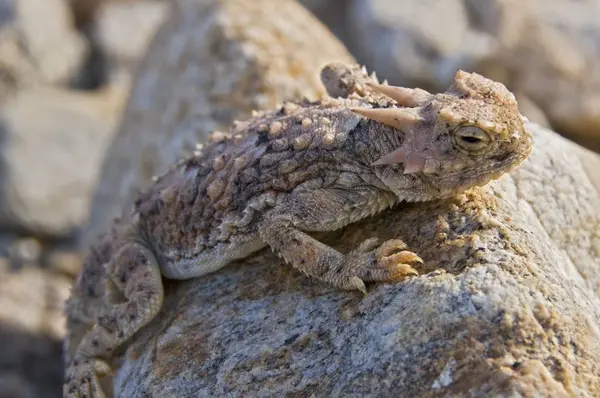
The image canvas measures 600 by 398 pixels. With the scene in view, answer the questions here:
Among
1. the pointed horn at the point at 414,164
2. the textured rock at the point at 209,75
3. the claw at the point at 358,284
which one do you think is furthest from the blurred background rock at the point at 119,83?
the pointed horn at the point at 414,164

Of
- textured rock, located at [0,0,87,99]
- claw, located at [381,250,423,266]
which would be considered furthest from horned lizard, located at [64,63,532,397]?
textured rock, located at [0,0,87,99]

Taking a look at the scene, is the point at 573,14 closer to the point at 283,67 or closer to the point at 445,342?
the point at 283,67

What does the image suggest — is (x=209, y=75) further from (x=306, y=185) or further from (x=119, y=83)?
(x=119, y=83)

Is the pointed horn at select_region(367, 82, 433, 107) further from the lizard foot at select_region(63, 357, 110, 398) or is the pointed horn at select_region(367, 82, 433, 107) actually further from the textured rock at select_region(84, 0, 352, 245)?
the lizard foot at select_region(63, 357, 110, 398)

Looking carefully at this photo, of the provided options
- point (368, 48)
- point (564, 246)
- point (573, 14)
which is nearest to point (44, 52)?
point (368, 48)

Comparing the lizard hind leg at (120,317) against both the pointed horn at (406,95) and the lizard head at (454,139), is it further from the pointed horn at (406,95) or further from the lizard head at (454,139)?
the pointed horn at (406,95)

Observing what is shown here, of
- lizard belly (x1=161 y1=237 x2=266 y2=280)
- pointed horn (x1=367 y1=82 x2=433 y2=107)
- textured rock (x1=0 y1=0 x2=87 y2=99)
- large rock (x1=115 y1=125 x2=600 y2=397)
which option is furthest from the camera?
textured rock (x1=0 y1=0 x2=87 y2=99)
